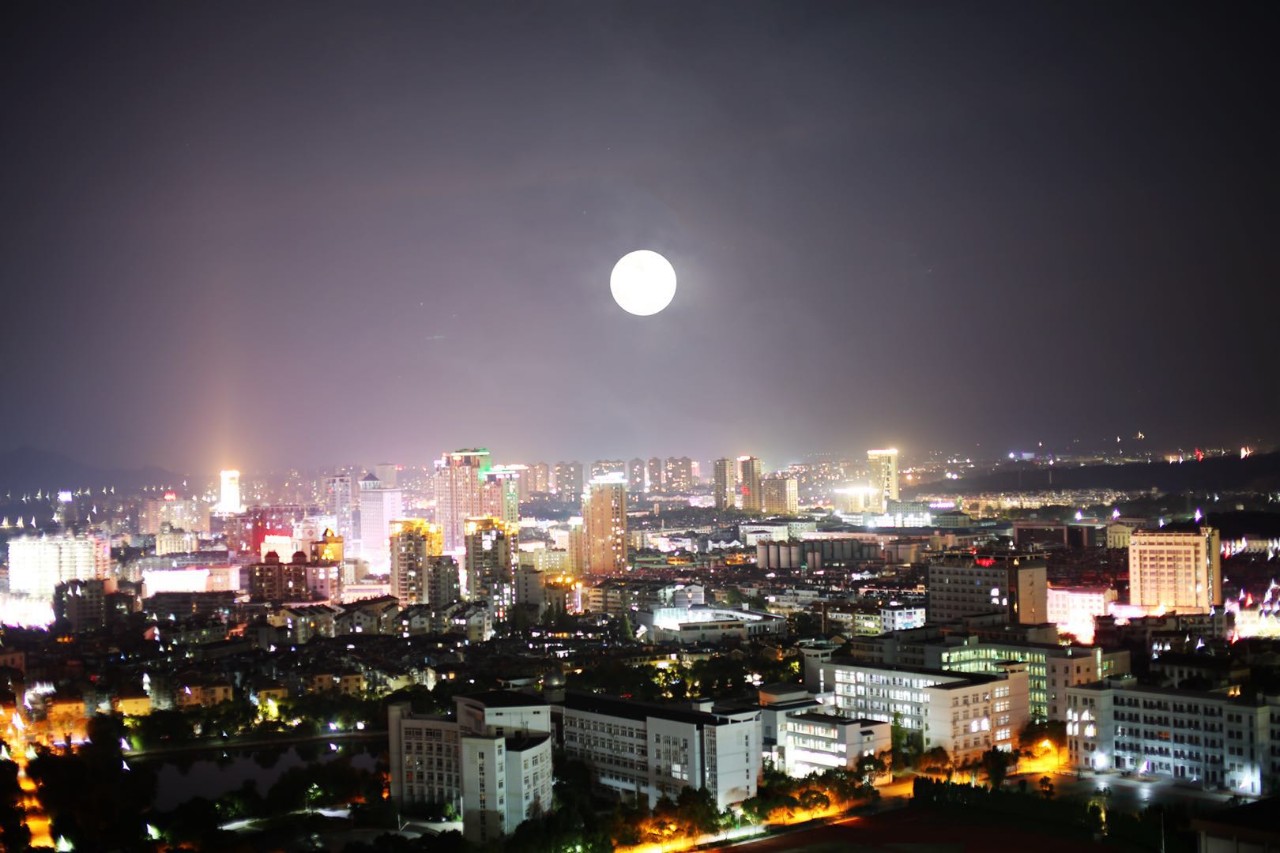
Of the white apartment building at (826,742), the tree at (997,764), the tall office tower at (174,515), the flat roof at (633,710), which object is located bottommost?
the tree at (997,764)

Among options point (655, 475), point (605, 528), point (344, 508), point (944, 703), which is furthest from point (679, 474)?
point (944, 703)

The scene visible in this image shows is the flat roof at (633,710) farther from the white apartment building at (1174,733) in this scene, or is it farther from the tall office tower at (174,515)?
the tall office tower at (174,515)

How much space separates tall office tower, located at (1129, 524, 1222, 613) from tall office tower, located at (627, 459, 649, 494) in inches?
1321

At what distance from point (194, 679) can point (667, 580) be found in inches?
403

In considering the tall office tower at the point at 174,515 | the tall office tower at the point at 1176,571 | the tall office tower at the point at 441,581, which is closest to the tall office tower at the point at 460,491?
the tall office tower at the point at 441,581

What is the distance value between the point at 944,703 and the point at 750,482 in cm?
3153

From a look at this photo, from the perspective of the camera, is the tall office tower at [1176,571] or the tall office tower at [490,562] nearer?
the tall office tower at [1176,571]

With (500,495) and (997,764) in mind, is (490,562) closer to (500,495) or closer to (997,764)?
(500,495)

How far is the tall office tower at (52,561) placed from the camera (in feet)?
82.1

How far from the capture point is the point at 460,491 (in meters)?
29.8

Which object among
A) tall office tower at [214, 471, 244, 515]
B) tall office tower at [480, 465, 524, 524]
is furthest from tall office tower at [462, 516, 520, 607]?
tall office tower at [214, 471, 244, 515]

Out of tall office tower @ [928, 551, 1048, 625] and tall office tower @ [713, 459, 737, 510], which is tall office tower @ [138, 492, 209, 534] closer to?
tall office tower @ [713, 459, 737, 510]

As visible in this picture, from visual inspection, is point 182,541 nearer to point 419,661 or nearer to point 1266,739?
point 419,661

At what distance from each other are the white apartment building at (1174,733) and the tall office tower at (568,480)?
37.2 m
